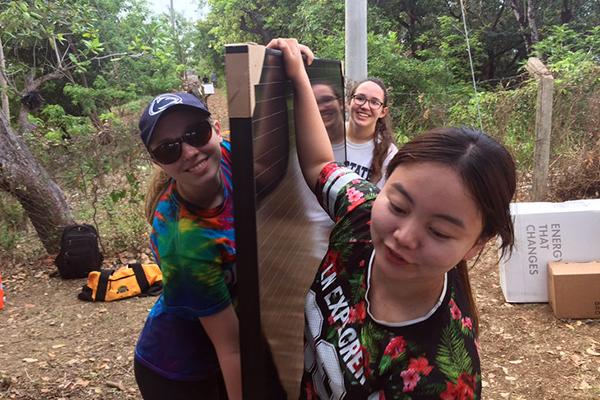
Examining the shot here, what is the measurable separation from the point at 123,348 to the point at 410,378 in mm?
3372

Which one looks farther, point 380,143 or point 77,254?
point 77,254

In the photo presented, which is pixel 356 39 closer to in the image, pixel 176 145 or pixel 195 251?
pixel 176 145

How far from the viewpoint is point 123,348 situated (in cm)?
374

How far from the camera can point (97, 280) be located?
4508mm

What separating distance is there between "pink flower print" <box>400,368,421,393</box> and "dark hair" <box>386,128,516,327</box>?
0.95 feet

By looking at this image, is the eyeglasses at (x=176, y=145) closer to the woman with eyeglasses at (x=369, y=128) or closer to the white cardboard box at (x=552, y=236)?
the woman with eyeglasses at (x=369, y=128)

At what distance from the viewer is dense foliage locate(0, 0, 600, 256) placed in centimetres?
559

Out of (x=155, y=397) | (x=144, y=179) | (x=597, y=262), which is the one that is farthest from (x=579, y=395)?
(x=144, y=179)

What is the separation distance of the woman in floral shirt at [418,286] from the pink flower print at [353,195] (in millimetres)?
139

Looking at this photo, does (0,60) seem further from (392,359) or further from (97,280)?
(392,359)

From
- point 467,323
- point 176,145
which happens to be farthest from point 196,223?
point 467,323

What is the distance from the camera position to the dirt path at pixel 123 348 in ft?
10.5

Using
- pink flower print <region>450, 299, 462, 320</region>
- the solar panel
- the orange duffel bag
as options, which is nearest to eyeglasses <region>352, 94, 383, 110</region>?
the solar panel

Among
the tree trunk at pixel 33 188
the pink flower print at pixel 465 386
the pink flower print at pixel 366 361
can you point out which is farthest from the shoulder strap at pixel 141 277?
the pink flower print at pixel 465 386
